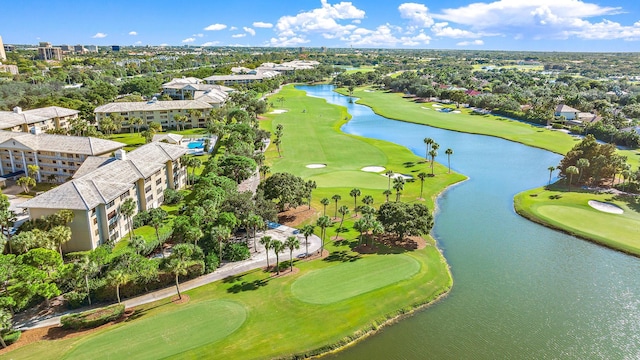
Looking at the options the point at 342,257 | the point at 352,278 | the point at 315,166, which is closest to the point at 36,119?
the point at 315,166

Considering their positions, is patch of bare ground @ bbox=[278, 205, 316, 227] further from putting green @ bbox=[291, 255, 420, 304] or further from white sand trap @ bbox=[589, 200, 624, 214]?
white sand trap @ bbox=[589, 200, 624, 214]

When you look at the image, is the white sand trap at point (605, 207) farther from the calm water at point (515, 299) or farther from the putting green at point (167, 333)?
the putting green at point (167, 333)

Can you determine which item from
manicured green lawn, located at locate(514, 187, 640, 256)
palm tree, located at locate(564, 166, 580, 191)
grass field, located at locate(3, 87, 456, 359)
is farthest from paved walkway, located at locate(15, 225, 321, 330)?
palm tree, located at locate(564, 166, 580, 191)

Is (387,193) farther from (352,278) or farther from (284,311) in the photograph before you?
(284,311)

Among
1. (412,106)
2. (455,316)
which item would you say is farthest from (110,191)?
(412,106)

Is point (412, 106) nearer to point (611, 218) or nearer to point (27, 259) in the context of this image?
point (611, 218)
